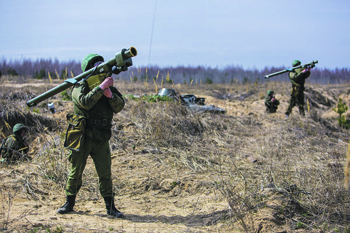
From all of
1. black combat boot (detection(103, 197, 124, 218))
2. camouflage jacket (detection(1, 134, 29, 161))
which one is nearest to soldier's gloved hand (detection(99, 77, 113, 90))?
black combat boot (detection(103, 197, 124, 218))

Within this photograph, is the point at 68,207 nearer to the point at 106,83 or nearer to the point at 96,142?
the point at 96,142

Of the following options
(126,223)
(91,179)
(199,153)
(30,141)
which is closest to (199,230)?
(126,223)

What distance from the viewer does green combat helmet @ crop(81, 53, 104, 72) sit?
3281mm

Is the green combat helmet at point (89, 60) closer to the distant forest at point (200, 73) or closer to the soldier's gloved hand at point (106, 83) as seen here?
the soldier's gloved hand at point (106, 83)

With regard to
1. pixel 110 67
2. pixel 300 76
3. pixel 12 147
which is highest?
pixel 300 76

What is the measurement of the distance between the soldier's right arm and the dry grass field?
1.16 metres

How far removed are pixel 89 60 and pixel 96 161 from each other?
3.69 feet

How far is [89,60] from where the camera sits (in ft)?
Answer: 10.8

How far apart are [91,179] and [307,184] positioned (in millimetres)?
2944

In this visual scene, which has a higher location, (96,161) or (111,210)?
(96,161)

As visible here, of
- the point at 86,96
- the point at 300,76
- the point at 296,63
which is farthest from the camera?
the point at 296,63

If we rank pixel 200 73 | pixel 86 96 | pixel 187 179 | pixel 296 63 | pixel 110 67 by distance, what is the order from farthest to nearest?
pixel 200 73 < pixel 296 63 < pixel 187 179 < pixel 110 67 < pixel 86 96

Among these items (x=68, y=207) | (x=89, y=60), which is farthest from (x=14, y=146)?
(x=89, y=60)

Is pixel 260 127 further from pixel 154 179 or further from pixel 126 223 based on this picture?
pixel 126 223
